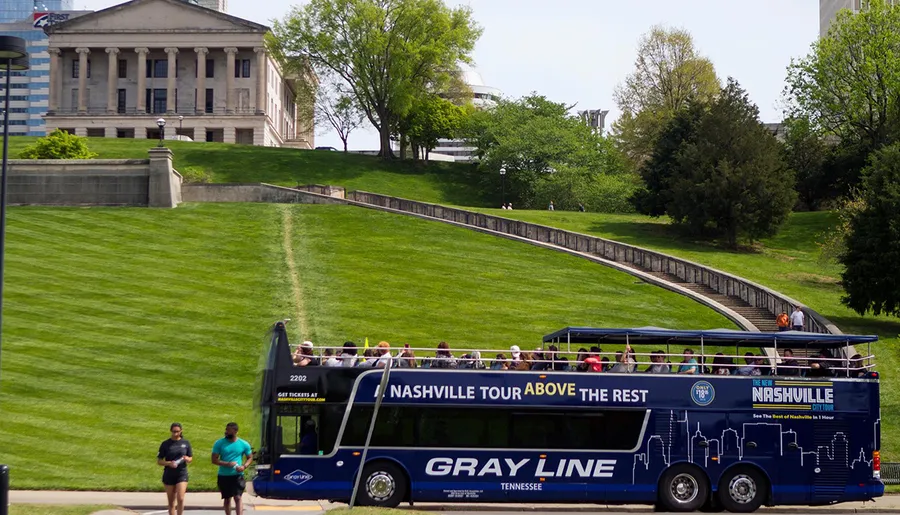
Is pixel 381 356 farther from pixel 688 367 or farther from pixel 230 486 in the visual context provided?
pixel 688 367

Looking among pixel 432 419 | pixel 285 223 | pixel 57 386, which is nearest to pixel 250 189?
pixel 285 223

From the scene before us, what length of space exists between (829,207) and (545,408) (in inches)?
2520

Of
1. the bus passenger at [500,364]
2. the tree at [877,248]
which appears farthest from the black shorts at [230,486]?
the tree at [877,248]

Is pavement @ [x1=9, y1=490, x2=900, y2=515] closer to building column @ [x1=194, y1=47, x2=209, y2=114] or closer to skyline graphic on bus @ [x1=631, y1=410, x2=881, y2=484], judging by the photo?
skyline graphic on bus @ [x1=631, y1=410, x2=881, y2=484]

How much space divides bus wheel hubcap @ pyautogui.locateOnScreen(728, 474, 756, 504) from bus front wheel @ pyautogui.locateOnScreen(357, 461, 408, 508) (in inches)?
276

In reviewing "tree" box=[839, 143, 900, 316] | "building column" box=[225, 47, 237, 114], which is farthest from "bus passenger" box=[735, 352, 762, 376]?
"building column" box=[225, 47, 237, 114]

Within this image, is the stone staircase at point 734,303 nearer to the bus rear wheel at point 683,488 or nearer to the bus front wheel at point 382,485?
the bus rear wheel at point 683,488

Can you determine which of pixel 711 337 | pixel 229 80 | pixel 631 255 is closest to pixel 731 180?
pixel 631 255

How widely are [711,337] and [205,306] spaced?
24196mm

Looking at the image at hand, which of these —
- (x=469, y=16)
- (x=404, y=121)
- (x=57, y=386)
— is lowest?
(x=57, y=386)

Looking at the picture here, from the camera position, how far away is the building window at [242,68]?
429 ft

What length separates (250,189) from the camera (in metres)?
69.6

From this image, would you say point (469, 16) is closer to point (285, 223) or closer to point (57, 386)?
point (285, 223)

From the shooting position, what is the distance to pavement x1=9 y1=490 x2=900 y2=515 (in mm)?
24250
